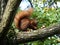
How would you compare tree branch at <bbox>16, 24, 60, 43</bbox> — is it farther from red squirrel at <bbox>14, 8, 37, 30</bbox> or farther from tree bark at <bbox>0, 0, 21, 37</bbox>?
red squirrel at <bbox>14, 8, 37, 30</bbox>

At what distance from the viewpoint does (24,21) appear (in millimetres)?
4223

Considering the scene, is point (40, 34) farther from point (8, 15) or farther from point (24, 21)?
point (24, 21)

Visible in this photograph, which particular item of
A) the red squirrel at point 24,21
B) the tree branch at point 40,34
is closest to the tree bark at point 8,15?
the tree branch at point 40,34

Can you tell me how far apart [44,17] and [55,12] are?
50cm

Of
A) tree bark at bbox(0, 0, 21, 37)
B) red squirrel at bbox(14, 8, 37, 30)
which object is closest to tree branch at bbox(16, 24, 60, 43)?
tree bark at bbox(0, 0, 21, 37)

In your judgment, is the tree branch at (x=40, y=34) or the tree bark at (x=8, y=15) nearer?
the tree bark at (x=8, y=15)

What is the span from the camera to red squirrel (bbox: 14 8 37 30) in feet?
13.1

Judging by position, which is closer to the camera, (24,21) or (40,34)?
(40,34)

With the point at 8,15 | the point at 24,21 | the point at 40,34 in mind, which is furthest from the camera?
the point at 24,21

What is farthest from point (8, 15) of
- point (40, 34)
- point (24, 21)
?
point (24, 21)

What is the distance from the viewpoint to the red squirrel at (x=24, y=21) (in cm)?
399

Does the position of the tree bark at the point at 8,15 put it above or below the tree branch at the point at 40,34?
above

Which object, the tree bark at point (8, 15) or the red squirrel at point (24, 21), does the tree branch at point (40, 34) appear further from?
the red squirrel at point (24, 21)

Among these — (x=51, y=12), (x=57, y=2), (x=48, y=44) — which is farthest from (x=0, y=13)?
(x=57, y=2)
